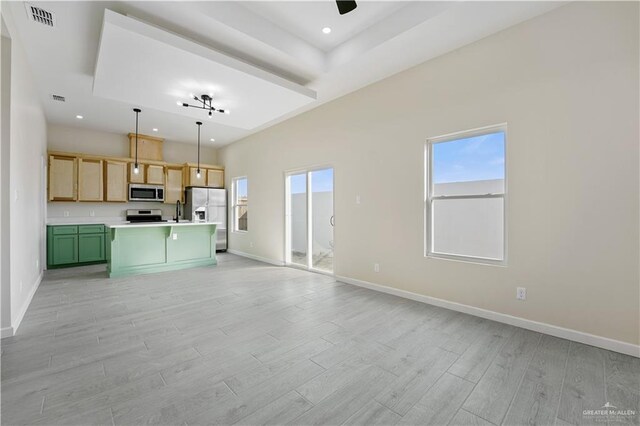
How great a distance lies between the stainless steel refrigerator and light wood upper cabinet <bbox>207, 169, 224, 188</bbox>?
0.29m

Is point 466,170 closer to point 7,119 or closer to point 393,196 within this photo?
point 393,196

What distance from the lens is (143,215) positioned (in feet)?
23.9

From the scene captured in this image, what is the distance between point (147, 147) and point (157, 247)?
3.23m

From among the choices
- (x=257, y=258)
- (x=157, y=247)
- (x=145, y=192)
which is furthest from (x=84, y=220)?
(x=257, y=258)

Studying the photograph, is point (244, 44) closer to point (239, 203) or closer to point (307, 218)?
point (307, 218)

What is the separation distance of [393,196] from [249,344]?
8.75 feet

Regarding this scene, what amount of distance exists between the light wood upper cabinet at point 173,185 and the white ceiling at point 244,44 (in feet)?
10.4

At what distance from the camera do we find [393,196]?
4.00m

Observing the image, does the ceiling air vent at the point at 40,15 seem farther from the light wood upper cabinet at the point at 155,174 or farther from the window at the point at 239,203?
the window at the point at 239,203

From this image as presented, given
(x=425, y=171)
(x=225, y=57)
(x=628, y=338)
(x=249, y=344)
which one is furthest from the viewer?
(x=425, y=171)

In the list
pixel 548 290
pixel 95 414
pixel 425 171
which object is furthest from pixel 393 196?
pixel 95 414

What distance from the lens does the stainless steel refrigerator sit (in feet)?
24.7

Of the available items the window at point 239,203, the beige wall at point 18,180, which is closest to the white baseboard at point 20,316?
the beige wall at point 18,180

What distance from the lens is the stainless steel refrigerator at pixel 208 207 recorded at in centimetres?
753
